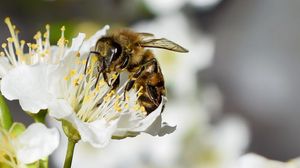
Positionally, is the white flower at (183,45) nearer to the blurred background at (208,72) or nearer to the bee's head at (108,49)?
the blurred background at (208,72)

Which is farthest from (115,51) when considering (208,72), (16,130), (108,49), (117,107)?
(208,72)

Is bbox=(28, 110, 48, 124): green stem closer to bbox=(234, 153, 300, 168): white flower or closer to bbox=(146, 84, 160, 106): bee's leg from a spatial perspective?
bbox=(146, 84, 160, 106): bee's leg

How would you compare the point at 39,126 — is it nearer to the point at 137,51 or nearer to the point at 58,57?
the point at 58,57

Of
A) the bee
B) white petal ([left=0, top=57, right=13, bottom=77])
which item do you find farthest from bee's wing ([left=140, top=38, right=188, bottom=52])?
white petal ([left=0, top=57, right=13, bottom=77])

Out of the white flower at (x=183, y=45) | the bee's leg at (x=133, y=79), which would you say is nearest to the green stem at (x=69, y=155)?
the bee's leg at (x=133, y=79)

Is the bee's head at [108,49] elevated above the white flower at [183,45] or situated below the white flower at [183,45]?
above

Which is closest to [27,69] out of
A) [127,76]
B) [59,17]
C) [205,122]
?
[127,76]
